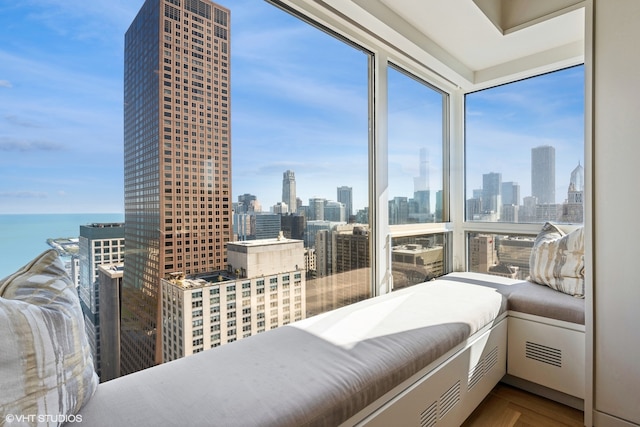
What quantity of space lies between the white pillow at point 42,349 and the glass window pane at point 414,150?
1.94 meters

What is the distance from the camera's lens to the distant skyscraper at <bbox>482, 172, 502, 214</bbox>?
2799 mm

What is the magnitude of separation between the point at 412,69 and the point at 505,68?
0.78 meters

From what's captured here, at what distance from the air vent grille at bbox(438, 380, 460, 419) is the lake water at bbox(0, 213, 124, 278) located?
5.29 feet

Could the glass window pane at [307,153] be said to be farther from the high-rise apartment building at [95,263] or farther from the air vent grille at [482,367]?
the air vent grille at [482,367]

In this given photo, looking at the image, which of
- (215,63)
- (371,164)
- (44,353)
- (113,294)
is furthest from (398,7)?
(44,353)

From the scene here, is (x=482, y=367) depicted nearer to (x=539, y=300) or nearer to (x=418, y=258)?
(x=539, y=300)

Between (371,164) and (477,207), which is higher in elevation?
(371,164)

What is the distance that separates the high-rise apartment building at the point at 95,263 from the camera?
123cm

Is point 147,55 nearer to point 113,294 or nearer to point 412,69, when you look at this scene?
point 113,294

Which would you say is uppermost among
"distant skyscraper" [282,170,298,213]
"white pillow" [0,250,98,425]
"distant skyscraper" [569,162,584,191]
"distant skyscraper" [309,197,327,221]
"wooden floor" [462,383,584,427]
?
"distant skyscraper" [569,162,584,191]

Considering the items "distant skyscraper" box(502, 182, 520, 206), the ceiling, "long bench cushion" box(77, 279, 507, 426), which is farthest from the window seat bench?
the ceiling

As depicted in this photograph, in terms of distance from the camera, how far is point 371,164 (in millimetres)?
2217

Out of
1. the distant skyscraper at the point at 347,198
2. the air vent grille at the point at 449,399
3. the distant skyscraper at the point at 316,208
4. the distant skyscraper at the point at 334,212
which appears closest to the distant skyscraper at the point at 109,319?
the distant skyscraper at the point at 316,208

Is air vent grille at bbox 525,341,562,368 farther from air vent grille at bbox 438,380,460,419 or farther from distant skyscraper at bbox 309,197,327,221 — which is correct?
distant skyscraper at bbox 309,197,327,221
